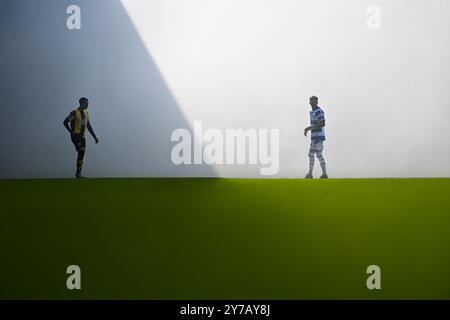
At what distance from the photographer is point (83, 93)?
6.12 meters

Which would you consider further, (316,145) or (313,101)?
(313,101)

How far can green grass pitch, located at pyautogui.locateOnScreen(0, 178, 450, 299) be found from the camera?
7.04 ft

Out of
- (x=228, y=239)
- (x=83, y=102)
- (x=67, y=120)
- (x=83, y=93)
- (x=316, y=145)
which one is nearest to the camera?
(x=228, y=239)

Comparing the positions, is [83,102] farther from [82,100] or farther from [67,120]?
[67,120]

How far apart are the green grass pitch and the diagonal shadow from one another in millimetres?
3396

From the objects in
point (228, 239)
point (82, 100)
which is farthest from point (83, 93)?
point (228, 239)

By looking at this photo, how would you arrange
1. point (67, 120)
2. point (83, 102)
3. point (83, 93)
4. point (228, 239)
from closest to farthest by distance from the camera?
1. point (228, 239)
2. point (67, 120)
3. point (83, 102)
4. point (83, 93)

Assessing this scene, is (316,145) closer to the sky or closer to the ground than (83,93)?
closer to the ground

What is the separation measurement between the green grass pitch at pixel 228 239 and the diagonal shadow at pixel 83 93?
134 inches

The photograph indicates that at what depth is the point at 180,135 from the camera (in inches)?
239

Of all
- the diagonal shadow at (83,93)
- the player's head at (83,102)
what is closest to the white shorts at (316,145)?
the diagonal shadow at (83,93)

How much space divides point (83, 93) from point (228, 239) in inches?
170

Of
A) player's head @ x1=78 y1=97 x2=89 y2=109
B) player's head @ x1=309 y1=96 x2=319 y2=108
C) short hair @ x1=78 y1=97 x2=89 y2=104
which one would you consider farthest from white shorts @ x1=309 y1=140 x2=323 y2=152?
short hair @ x1=78 y1=97 x2=89 y2=104

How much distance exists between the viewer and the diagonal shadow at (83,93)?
5.98m
